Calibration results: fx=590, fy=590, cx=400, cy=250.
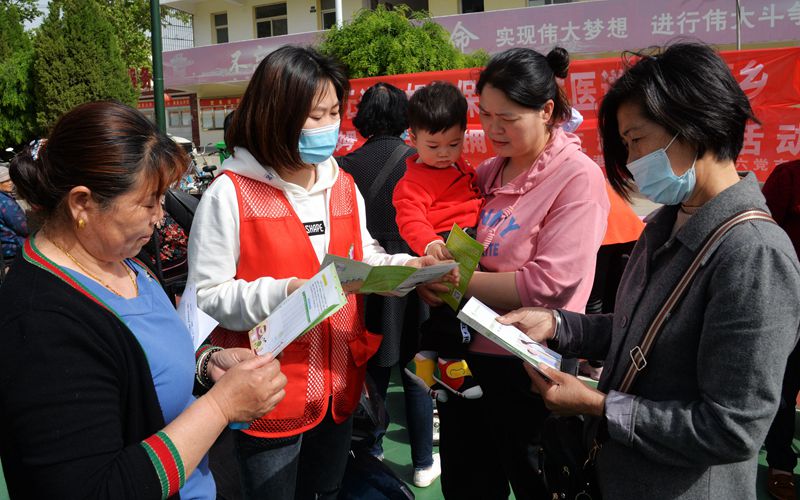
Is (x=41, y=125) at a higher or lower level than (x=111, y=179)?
higher

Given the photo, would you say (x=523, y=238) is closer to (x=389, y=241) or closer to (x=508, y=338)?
(x=508, y=338)

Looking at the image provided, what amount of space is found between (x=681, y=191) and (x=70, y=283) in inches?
52.3

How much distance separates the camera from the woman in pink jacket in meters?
1.83

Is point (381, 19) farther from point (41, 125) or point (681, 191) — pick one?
point (41, 125)

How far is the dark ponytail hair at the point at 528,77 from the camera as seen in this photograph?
6.25 feet

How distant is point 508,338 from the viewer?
1.49 meters

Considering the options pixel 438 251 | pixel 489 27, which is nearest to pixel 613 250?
pixel 438 251

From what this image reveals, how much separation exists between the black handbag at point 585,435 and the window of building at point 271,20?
73.5ft

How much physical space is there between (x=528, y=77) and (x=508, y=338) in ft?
2.94

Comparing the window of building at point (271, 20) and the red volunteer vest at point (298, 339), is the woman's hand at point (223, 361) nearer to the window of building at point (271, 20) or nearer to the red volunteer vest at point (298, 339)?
the red volunteer vest at point (298, 339)

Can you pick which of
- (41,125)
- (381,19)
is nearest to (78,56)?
(41,125)

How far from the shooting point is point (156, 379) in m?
1.25

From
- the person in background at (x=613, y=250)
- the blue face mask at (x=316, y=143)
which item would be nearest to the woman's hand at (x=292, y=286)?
the blue face mask at (x=316, y=143)

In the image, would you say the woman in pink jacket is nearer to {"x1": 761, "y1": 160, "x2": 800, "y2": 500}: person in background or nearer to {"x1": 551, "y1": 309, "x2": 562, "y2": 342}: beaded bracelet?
{"x1": 551, "y1": 309, "x2": 562, "y2": 342}: beaded bracelet
